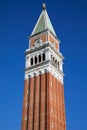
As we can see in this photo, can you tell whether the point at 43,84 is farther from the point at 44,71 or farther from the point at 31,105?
the point at 31,105

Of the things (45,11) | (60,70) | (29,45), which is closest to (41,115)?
(60,70)

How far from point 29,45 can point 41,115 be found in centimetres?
2004

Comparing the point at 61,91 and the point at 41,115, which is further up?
the point at 61,91

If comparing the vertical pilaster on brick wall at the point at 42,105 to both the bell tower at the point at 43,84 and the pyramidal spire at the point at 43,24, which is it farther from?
the pyramidal spire at the point at 43,24

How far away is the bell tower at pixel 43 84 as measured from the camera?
149ft

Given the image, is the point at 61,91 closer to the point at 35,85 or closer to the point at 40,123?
the point at 35,85

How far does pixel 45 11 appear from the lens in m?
65.2

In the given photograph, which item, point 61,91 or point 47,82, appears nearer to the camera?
point 47,82

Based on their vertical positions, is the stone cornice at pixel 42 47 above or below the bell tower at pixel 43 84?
above

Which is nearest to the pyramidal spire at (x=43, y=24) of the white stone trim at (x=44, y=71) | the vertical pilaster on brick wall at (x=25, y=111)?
the white stone trim at (x=44, y=71)

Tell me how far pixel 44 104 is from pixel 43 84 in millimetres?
4754

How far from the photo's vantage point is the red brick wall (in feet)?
147

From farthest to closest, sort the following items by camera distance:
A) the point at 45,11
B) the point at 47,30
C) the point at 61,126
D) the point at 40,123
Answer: the point at 45,11, the point at 47,30, the point at 61,126, the point at 40,123
